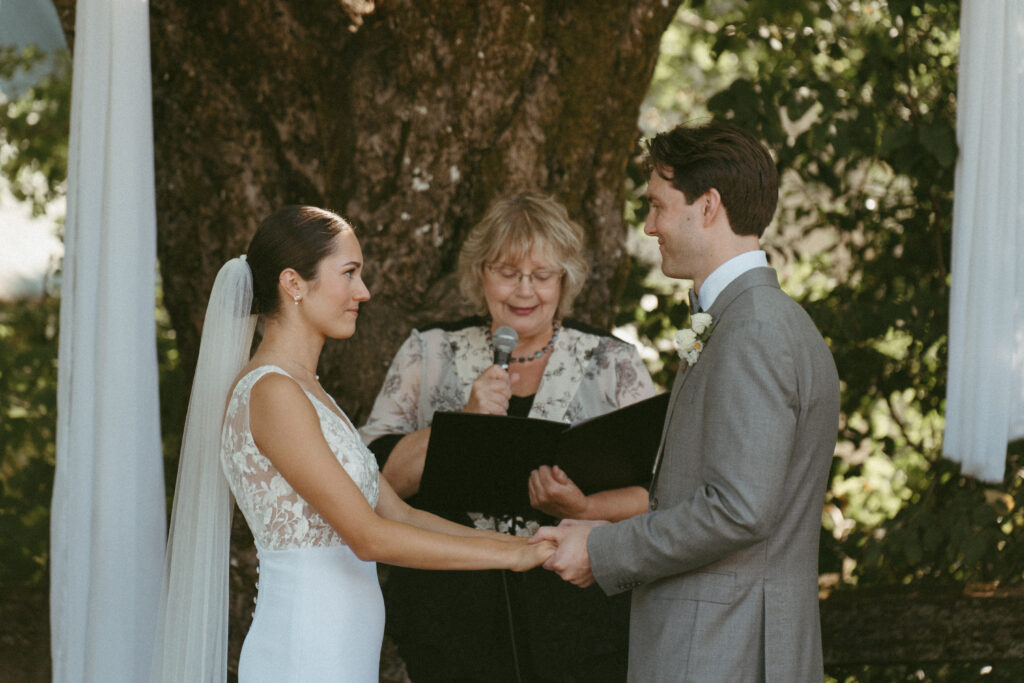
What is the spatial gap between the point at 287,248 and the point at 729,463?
49.9 inches

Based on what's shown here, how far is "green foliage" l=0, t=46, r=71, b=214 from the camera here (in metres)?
5.69

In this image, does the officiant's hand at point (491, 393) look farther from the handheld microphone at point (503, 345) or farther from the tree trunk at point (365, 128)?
the tree trunk at point (365, 128)

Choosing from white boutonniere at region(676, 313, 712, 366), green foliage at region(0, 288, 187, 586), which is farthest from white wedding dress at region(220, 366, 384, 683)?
green foliage at region(0, 288, 187, 586)

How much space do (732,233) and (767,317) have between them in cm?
27

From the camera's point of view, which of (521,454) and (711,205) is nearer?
(711,205)

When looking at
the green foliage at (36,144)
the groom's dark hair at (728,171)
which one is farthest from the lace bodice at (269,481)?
A: the green foliage at (36,144)

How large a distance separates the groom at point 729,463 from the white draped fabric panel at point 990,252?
140 cm

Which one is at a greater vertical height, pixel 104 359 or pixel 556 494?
pixel 104 359

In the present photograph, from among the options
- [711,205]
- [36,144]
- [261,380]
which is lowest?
[261,380]

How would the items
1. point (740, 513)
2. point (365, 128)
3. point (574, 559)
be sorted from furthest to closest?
point (365, 128) < point (574, 559) < point (740, 513)

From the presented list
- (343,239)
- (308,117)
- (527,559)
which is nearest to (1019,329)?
(527,559)

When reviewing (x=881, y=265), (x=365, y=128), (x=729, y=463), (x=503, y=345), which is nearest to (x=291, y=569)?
(x=503, y=345)

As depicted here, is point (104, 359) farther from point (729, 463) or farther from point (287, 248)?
point (729, 463)

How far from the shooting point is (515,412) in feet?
11.2
